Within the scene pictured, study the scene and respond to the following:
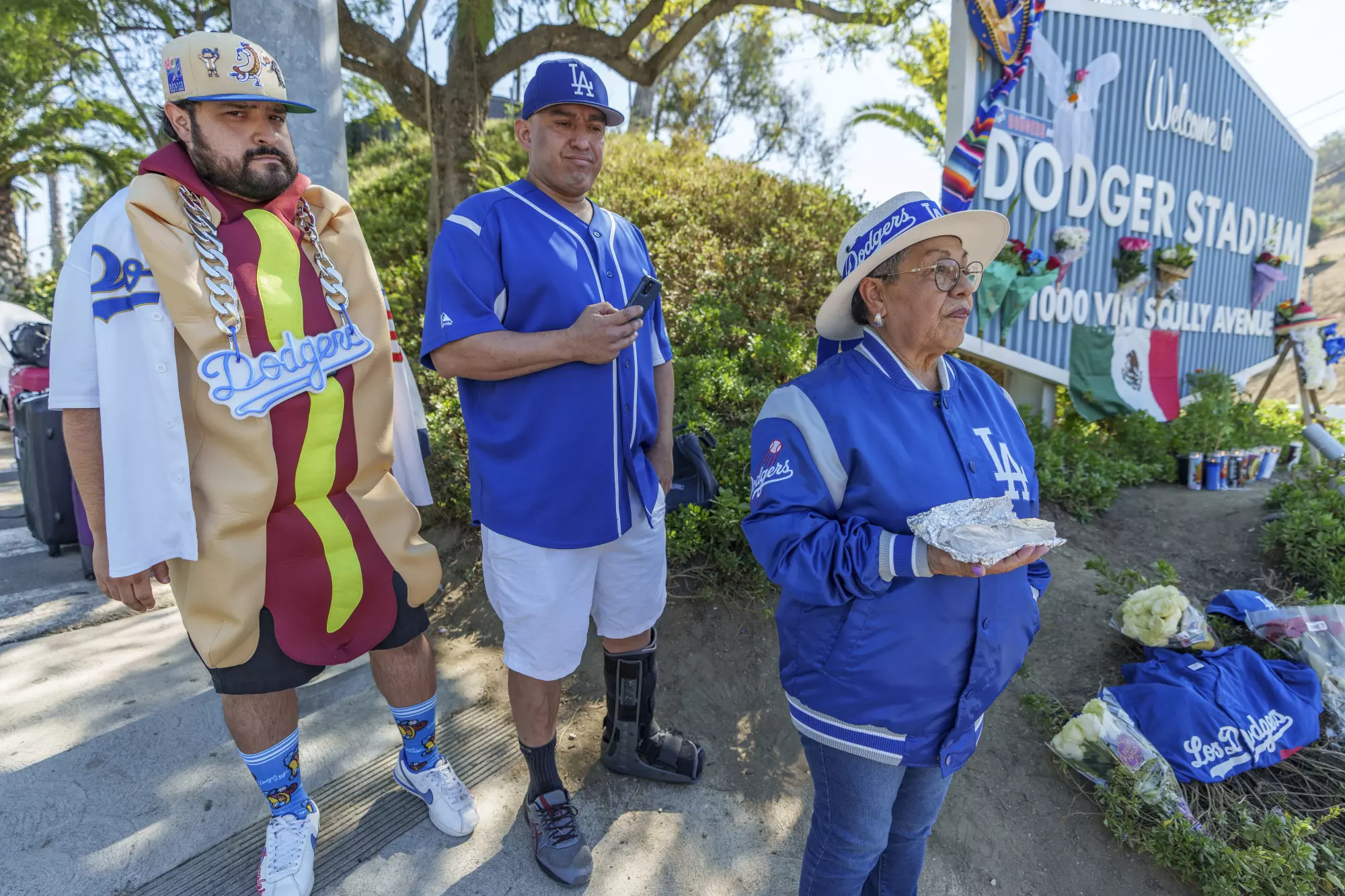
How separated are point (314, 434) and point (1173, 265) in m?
6.60

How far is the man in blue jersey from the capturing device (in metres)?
2.05

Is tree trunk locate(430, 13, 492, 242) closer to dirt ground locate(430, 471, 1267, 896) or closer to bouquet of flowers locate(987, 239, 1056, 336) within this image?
dirt ground locate(430, 471, 1267, 896)

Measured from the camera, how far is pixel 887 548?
1515 mm

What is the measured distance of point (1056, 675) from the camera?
3.21 meters

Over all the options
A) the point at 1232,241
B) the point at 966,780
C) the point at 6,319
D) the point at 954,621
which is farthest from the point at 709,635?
the point at 6,319

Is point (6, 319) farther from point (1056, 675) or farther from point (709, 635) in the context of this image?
point (1056, 675)

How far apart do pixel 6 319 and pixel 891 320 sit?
31.3 feet

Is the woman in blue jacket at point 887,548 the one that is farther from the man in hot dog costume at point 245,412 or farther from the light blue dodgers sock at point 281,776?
the light blue dodgers sock at point 281,776

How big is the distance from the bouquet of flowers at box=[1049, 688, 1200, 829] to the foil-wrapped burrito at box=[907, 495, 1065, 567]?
1564 millimetres

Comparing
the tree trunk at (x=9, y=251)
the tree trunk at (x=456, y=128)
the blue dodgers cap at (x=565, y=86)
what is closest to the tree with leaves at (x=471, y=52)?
the tree trunk at (x=456, y=128)

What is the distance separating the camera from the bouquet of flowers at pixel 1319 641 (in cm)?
287

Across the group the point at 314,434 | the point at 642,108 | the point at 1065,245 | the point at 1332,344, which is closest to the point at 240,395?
the point at 314,434

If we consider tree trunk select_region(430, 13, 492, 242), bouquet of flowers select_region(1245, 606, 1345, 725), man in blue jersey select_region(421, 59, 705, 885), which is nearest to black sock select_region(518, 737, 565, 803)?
man in blue jersey select_region(421, 59, 705, 885)

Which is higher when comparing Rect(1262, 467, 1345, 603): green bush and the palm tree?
the palm tree
